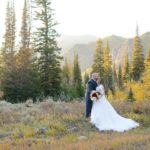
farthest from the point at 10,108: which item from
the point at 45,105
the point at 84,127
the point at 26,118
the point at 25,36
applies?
the point at 25,36

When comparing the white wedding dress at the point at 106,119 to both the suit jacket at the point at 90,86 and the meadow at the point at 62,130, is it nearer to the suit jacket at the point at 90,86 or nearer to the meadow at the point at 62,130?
the suit jacket at the point at 90,86

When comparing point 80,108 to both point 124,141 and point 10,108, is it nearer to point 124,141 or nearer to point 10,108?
point 10,108

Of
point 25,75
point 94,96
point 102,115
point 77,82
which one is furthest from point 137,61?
point 102,115

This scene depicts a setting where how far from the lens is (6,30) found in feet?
193

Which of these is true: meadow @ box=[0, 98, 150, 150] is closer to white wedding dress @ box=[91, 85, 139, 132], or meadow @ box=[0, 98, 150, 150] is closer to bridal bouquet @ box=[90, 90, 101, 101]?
white wedding dress @ box=[91, 85, 139, 132]

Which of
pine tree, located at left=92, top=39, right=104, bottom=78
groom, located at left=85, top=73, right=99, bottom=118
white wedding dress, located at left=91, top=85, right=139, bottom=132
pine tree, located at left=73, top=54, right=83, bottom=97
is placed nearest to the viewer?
white wedding dress, located at left=91, top=85, right=139, bottom=132

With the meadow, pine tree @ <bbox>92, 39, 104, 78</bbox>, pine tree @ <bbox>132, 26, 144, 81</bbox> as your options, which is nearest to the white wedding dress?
the meadow

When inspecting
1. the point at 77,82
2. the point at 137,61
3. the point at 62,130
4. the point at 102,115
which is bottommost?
the point at 62,130

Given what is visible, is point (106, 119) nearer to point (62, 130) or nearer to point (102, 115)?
point (102, 115)

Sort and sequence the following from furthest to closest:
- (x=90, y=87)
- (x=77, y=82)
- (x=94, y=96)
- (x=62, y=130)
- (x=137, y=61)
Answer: (x=77, y=82) < (x=137, y=61) < (x=90, y=87) < (x=94, y=96) < (x=62, y=130)

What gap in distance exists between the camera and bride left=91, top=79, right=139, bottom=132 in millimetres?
15559

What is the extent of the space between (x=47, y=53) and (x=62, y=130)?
107 feet

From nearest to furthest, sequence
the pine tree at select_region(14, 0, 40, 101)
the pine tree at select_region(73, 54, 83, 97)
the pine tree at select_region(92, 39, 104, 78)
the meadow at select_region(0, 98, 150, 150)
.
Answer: the meadow at select_region(0, 98, 150, 150) < the pine tree at select_region(14, 0, 40, 101) < the pine tree at select_region(73, 54, 83, 97) < the pine tree at select_region(92, 39, 104, 78)

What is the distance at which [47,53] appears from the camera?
4678 cm
